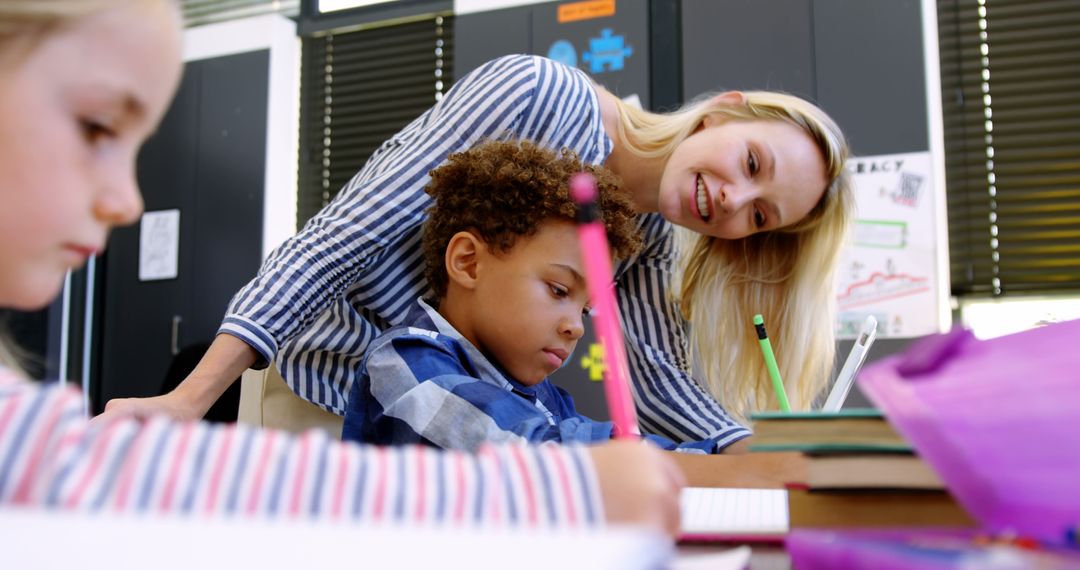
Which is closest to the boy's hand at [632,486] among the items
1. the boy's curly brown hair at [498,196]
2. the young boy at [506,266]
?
the young boy at [506,266]

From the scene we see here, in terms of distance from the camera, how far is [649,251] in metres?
1.43

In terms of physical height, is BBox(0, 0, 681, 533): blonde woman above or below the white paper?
below

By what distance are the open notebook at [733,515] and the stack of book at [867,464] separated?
2.1 inches

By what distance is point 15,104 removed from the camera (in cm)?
37

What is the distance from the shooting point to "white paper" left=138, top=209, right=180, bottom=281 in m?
2.93

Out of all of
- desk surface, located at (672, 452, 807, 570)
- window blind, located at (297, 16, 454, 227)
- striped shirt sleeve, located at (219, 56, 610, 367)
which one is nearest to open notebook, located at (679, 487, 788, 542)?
desk surface, located at (672, 452, 807, 570)

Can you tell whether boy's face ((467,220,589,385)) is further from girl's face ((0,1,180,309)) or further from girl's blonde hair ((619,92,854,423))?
girl's face ((0,1,180,309))

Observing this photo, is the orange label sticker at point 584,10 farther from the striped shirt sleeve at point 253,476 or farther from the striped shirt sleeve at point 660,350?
the striped shirt sleeve at point 253,476

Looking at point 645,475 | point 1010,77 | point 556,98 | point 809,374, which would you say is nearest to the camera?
point 645,475

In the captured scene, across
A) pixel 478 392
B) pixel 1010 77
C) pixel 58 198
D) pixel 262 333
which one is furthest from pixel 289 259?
pixel 1010 77

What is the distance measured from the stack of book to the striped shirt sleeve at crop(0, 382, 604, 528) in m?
0.17

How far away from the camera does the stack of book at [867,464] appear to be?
1.57 ft

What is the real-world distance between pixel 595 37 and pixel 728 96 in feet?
3.76

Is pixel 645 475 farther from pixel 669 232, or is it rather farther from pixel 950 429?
pixel 669 232
